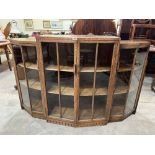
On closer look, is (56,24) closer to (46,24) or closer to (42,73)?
(46,24)

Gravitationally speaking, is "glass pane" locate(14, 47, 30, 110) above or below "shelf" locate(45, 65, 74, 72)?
below

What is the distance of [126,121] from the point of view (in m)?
2.10

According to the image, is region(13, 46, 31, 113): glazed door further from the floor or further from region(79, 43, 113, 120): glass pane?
region(79, 43, 113, 120): glass pane

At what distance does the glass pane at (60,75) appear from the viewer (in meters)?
1.64

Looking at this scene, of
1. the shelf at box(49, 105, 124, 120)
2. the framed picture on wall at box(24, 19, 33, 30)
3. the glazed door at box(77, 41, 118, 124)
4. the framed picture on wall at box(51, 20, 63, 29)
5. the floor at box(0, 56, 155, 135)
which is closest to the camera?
the glazed door at box(77, 41, 118, 124)

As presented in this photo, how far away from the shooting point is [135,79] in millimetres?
1980

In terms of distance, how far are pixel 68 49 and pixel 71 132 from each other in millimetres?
1018

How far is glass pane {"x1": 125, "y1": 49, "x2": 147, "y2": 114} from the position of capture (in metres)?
1.87

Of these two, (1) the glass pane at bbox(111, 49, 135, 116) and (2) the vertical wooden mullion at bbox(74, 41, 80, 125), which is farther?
(1) the glass pane at bbox(111, 49, 135, 116)

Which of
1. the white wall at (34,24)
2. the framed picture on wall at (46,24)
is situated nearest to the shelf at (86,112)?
the white wall at (34,24)

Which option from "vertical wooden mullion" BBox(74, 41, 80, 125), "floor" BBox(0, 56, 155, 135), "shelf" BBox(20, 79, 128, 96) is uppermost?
"vertical wooden mullion" BBox(74, 41, 80, 125)

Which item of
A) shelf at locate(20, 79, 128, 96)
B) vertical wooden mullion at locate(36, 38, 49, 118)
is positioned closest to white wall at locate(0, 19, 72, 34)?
shelf at locate(20, 79, 128, 96)

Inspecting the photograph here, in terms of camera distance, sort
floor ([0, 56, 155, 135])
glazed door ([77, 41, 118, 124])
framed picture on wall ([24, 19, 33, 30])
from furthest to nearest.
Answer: framed picture on wall ([24, 19, 33, 30])
floor ([0, 56, 155, 135])
glazed door ([77, 41, 118, 124])
